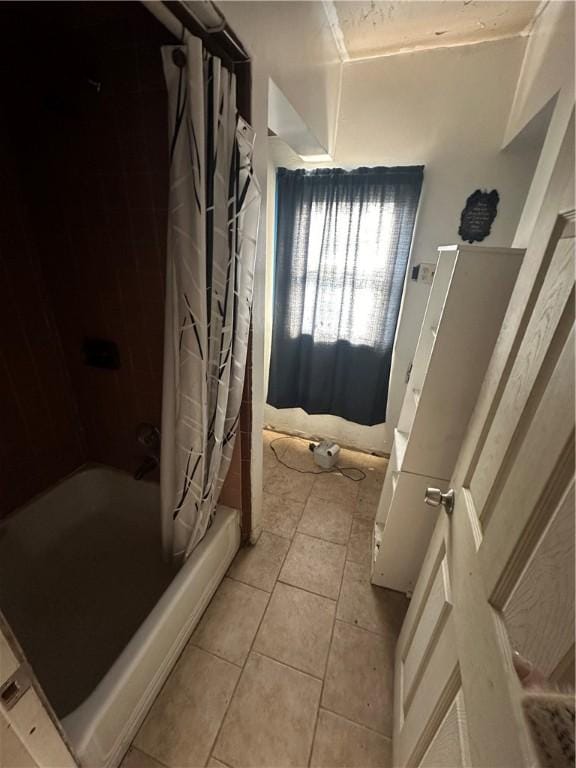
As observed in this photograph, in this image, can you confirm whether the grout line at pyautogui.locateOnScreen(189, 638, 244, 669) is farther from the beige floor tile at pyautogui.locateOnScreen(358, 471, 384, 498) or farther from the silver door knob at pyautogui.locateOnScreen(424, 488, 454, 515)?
the beige floor tile at pyautogui.locateOnScreen(358, 471, 384, 498)

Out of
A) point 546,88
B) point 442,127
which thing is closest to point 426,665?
point 546,88

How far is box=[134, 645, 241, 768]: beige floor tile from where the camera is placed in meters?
0.96

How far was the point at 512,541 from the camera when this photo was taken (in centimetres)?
47

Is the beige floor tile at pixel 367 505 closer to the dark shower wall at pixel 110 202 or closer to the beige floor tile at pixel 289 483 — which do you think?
the beige floor tile at pixel 289 483

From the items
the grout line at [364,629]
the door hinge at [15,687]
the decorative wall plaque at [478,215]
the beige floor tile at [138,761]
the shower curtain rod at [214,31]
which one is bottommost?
the beige floor tile at [138,761]

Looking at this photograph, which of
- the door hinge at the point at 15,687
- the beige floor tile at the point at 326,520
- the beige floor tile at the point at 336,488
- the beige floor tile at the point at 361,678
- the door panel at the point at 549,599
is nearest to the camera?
the door panel at the point at 549,599

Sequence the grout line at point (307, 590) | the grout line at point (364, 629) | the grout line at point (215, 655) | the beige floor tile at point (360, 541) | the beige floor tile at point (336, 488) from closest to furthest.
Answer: the grout line at point (215, 655) < the grout line at point (364, 629) < the grout line at point (307, 590) < the beige floor tile at point (360, 541) < the beige floor tile at point (336, 488)

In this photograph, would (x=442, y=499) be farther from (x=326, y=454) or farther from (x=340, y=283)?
(x=340, y=283)

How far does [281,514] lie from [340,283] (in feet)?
5.17

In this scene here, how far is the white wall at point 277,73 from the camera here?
0.86 metres

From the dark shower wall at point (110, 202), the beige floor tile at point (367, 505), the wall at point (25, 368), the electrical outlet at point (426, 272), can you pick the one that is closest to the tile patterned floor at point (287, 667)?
the beige floor tile at point (367, 505)

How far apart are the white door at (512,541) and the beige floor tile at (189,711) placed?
2.08 ft

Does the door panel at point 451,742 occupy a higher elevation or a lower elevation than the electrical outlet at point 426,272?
lower

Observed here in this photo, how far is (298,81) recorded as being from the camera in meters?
1.17
